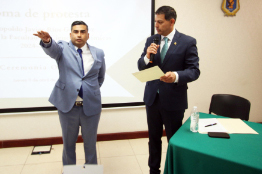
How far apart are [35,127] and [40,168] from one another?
0.66m

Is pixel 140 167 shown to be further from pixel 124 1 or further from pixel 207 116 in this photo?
pixel 124 1

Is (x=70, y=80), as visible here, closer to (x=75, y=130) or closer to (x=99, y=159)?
(x=75, y=130)

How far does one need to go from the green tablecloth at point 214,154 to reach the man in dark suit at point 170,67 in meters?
0.30

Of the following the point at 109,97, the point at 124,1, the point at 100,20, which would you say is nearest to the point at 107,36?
the point at 100,20

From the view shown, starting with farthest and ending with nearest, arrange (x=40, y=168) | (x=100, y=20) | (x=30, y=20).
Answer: (x=100, y=20)
(x=30, y=20)
(x=40, y=168)

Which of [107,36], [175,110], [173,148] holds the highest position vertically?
[107,36]

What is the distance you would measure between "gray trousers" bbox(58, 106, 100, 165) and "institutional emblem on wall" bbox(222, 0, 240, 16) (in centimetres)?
241

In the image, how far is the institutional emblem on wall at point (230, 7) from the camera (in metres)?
2.74

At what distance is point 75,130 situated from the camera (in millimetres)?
1805

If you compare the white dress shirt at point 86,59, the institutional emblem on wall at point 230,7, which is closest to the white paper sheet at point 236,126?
the white dress shirt at point 86,59

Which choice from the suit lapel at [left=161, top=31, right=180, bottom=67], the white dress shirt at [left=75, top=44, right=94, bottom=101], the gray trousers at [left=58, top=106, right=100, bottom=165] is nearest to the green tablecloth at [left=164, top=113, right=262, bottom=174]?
the suit lapel at [left=161, top=31, right=180, bottom=67]

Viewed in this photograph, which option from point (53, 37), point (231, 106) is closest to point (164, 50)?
point (231, 106)

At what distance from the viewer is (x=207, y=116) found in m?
1.73

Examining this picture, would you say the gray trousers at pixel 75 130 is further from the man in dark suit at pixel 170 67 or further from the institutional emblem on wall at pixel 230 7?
the institutional emblem on wall at pixel 230 7
